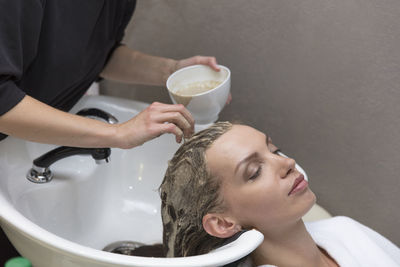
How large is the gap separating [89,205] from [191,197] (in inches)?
15.2

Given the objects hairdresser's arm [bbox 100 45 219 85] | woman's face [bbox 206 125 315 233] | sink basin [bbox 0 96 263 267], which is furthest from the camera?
hairdresser's arm [bbox 100 45 219 85]

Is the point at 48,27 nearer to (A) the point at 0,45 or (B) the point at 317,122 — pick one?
(A) the point at 0,45

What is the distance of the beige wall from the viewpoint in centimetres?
134

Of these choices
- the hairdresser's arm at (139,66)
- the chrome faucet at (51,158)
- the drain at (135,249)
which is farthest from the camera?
the hairdresser's arm at (139,66)

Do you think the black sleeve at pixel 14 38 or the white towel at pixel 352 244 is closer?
the black sleeve at pixel 14 38

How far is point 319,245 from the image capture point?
4.09ft

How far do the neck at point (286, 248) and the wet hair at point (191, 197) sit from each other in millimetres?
106

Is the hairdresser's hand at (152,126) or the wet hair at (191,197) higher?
the hairdresser's hand at (152,126)

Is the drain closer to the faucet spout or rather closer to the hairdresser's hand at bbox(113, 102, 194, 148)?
the faucet spout

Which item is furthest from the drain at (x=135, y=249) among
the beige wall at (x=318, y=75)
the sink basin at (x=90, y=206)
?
the beige wall at (x=318, y=75)

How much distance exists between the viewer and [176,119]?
3.52ft

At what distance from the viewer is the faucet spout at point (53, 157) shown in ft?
3.89

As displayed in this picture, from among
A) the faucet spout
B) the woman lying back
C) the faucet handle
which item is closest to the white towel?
the woman lying back

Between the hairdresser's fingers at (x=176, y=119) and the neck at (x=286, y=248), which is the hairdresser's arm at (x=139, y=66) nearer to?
the hairdresser's fingers at (x=176, y=119)
